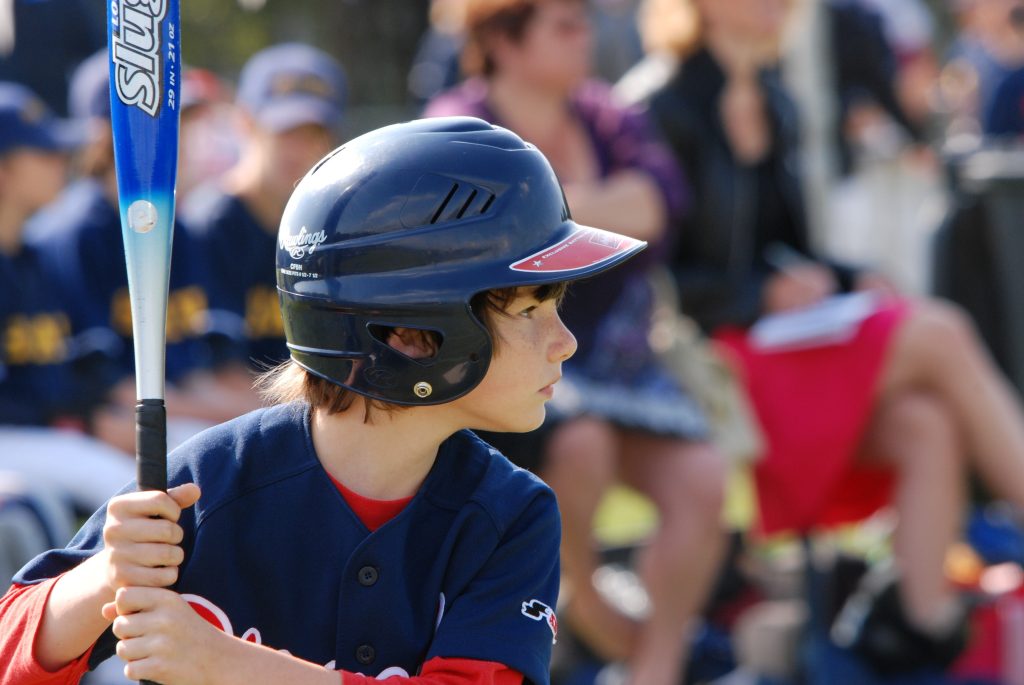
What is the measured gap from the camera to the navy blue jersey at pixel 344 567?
2.04m

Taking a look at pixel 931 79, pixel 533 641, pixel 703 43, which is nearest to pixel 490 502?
pixel 533 641

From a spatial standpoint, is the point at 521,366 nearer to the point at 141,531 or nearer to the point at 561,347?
the point at 561,347

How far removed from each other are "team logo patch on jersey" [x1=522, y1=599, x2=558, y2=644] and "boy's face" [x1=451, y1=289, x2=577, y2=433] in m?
0.27

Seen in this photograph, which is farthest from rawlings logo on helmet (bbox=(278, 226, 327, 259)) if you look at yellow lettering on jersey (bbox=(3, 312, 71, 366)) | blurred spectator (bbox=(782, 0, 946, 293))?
blurred spectator (bbox=(782, 0, 946, 293))

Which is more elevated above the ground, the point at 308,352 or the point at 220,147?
the point at 308,352

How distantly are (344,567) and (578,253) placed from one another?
1.82ft

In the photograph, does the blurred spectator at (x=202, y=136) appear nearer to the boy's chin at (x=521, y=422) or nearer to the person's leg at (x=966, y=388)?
the person's leg at (x=966, y=388)

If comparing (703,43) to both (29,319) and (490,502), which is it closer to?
(29,319)

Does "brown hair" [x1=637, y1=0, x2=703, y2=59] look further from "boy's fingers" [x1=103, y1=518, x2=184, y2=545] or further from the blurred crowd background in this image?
"boy's fingers" [x1=103, y1=518, x2=184, y2=545]

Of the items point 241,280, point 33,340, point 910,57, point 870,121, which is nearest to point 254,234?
point 241,280

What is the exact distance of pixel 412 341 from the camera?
2.13 m

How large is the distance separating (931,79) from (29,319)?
849 centimetres

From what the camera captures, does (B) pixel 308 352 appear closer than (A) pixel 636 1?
Yes

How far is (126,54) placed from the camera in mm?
2066
